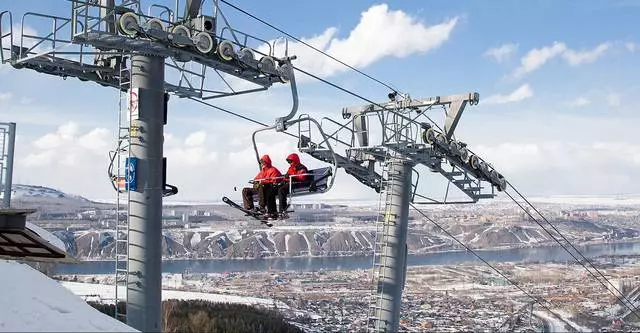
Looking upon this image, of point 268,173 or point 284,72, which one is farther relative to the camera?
point 268,173

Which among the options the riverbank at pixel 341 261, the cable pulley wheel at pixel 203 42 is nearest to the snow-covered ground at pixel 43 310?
the cable pulley wheel at pixel 203 42

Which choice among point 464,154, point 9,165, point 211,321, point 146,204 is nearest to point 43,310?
point 146,204

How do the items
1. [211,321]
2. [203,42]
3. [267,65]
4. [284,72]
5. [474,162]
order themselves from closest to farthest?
1. [203,42]
2. [267,65]
3. [284,72]
4. [474,162]
5. [211,321]

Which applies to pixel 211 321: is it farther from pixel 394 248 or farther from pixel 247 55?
pixel 247 55

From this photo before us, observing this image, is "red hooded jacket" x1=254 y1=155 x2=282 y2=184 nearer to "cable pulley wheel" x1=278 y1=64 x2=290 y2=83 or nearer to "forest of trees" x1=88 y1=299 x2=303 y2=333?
"cable pulley wheel" x1=278 y1=64 x2=290 y2=83

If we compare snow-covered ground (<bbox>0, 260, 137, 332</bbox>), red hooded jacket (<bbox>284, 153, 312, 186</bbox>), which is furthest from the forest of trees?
snow-covered ground (<bbox>0, 260, 137, 332</bbox>)

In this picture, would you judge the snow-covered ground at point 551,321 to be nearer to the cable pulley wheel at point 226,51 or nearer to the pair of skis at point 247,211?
the pair of skis at point 247,211
